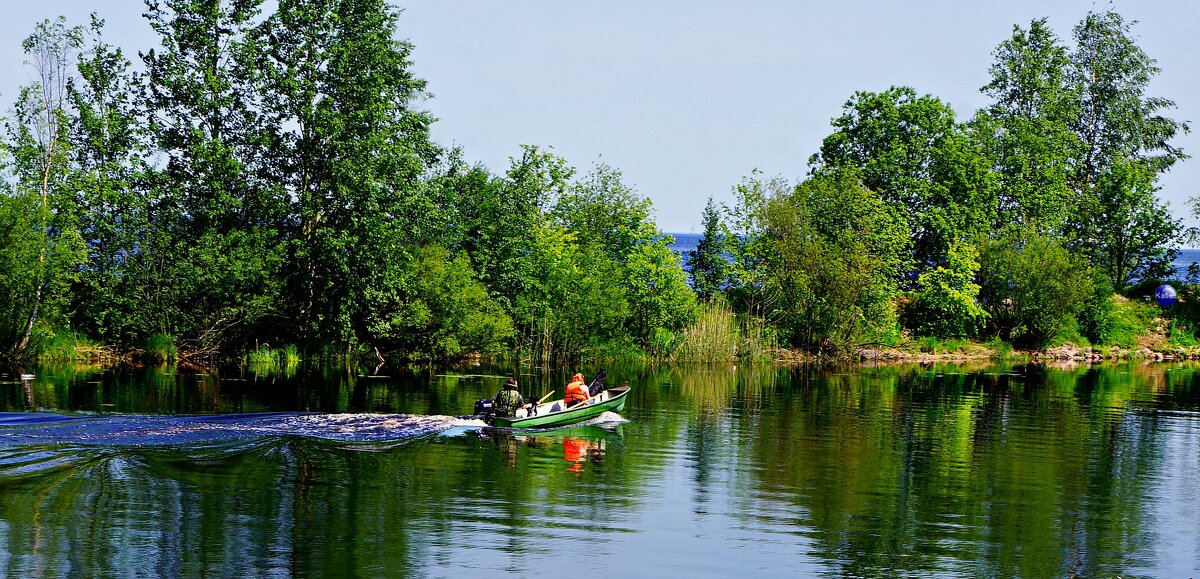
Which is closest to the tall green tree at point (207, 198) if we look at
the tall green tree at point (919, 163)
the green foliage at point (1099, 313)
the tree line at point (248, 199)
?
the tree line at point (248, 199)

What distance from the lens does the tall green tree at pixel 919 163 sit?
59.3 meters

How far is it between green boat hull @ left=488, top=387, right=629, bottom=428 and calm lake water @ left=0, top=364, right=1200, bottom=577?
34 cm

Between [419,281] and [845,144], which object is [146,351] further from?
[845,144]

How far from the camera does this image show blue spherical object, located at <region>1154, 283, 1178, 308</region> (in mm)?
65688

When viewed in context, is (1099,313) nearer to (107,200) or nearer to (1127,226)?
(1127,226)

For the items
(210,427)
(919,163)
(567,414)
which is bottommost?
(210,427)

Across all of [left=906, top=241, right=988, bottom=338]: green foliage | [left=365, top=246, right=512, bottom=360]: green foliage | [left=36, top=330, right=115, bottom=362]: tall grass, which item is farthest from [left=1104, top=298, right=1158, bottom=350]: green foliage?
[left=36, top=330, right=115, bottom=362]: tall grass

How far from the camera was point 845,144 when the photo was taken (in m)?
60.8

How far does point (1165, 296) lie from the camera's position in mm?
66000

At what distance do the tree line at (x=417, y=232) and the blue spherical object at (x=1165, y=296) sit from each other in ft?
13.8

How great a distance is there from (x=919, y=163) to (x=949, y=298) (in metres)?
7.05

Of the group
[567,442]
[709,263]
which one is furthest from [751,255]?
[567,442]

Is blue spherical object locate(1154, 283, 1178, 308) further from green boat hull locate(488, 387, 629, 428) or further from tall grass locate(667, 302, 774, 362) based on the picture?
green boat hull locate(488, 387, 629, 428)

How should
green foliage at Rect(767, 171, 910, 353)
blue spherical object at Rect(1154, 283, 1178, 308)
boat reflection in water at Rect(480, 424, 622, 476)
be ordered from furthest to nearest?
blue spherical object at Rect(1154, 283, 1178, 308), green foliage at Rect(767, 171, 910, 353), boat reflection in water at Rect(480, 424, 622, 476)
